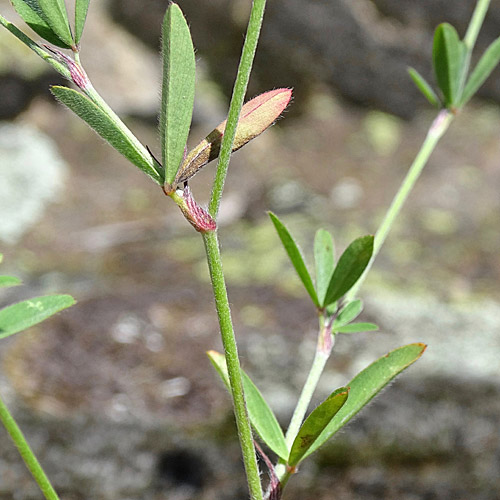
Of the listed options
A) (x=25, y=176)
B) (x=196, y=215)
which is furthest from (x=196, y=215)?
(x=25, y=176)

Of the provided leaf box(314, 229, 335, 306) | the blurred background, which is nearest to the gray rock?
the blurred background

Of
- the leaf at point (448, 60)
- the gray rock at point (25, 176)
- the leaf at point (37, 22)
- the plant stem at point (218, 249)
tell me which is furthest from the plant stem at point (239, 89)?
the gray rock at point (25, 176)

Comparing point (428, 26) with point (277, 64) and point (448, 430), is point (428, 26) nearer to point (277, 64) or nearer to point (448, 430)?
point (277, 64)

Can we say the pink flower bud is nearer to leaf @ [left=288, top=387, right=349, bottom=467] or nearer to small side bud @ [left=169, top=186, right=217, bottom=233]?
small side bud @ [left=169, top=186, right=217, bottom=233]

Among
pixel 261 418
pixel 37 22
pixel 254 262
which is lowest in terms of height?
pixel 254 262

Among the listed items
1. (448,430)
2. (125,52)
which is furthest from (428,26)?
(448,430)

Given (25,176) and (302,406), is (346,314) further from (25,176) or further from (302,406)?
(25,176)
